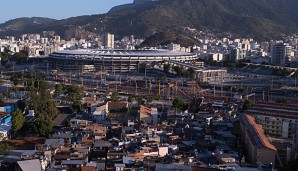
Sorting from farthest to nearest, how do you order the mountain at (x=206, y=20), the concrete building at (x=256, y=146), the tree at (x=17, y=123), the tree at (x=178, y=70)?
the mountain at (x=206, y=20)
the tree at (x=178, y=70)
the tree at (x=17, y=123)
the concrete building at (x=256, y=146)

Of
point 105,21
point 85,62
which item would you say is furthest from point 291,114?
point 105,21

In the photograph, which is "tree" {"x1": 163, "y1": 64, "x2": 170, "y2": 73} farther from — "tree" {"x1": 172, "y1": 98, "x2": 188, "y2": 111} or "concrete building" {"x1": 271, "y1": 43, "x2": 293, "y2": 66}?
"tree" {"x1": 172, "y1": 98, "x2": 188, "y2": 111}

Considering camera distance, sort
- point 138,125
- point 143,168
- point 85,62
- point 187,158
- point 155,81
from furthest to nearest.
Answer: point 85,62 → point 155,81 → point 138,125 → point 187,158 → point 143,168

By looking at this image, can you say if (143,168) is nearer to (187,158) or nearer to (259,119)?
(187,158)

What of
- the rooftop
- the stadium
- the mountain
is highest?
the mountain

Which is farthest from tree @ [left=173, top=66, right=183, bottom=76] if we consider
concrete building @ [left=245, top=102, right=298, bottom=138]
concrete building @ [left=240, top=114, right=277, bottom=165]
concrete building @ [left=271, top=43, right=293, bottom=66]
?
concrete building @ [left=240, top=114, right=277, bottom=165]

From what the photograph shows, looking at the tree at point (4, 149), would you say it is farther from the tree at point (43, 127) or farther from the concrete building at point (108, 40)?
the concrete building at point (108, 40)

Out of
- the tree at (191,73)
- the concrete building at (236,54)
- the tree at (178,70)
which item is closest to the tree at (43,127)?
the tree at (191,73)

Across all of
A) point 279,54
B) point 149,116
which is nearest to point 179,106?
point 149,116
